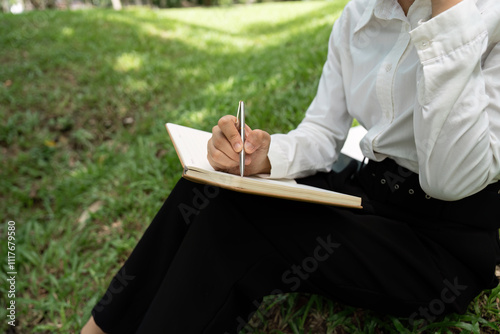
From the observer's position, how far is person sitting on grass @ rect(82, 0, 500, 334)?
0.91m

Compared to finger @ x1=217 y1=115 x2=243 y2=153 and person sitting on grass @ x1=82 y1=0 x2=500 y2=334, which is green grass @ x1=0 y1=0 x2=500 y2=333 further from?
finger @ x1=217 y1=115 x2=243 y2=153

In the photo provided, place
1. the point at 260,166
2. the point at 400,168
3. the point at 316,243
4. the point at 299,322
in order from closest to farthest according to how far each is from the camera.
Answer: the point at 316,243 < the point at 400,168 < the point at 260,166 < the point at 299,322

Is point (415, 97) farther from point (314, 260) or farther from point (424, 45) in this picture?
point (314, 260)

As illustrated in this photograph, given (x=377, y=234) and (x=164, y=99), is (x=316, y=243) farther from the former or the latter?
(x=164, y=99)

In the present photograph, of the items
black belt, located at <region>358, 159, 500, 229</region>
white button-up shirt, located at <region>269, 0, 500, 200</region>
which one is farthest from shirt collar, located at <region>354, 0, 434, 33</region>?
black belt, located at <region>358, 159, 500, 229</region>

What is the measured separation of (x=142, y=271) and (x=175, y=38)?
17.7 ft

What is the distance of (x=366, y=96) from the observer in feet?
4.17

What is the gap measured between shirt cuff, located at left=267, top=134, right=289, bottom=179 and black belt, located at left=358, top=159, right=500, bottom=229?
0.27m

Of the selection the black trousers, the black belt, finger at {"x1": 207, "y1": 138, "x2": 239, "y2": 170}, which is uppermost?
finger at {"x1": 207, "y1": 138, "x2": 239, "y2": 170}

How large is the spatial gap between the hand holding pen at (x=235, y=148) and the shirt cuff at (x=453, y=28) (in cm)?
48

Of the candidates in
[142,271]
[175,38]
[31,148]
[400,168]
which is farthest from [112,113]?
[400,168]

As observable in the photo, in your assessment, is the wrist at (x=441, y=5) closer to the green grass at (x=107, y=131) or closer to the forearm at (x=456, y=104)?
the forearm at (x=456, y=104)

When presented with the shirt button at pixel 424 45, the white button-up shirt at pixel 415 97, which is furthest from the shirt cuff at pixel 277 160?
the shirt button at pixel 424 45

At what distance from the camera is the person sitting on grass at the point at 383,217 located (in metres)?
0.91
